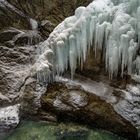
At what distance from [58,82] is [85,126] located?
103cm

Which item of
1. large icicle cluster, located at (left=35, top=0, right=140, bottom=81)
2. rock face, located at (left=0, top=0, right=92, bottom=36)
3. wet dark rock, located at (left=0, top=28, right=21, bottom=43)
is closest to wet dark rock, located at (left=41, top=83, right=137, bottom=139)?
large icicle cluster, located at (left=35, top=0, right=140, bottom=81)

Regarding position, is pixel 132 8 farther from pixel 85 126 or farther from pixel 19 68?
pixel 19 68

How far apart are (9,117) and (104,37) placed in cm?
Result: 256

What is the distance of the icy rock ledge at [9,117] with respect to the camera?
6.62 m

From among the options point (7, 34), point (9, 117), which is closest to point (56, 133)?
point (9, 117)

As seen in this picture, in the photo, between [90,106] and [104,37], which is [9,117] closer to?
[90,106]

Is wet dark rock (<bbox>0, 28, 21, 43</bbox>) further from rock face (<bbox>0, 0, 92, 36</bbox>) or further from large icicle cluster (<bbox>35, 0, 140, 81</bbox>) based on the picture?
large icicle cluster (<bbox>35, 0, 140, 81</bbox>)

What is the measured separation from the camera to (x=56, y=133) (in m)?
6.23

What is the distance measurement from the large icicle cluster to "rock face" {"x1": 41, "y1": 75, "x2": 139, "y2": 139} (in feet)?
1.31

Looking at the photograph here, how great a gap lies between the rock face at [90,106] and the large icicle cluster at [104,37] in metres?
0.40

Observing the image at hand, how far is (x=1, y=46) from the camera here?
26.9 ft

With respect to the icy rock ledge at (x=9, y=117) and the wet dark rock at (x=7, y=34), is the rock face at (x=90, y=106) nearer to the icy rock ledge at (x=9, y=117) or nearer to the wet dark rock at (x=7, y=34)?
the icy rock ledge at (x=9, y=117)

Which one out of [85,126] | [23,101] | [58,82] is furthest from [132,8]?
[23,101]

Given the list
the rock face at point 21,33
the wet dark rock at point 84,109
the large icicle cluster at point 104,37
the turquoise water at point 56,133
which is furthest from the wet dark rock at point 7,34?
the turquoise water at point 56,133
